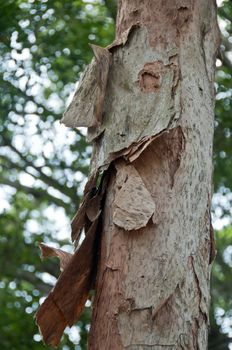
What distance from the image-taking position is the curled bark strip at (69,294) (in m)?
1.90

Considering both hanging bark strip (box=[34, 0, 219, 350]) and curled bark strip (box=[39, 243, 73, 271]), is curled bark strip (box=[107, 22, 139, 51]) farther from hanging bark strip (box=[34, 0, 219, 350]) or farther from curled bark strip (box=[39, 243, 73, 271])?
curled bark strip (box=[39, 243, 73, 271])

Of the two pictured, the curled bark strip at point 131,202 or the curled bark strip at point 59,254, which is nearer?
the curled bark strip at point 131,202

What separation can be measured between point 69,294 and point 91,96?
0.58 metres

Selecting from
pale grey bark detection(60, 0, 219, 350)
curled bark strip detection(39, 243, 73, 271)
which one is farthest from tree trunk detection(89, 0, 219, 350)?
curled bark strip detection(39, 243, 73, 271)

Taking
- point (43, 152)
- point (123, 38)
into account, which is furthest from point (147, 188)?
point (43, 152)

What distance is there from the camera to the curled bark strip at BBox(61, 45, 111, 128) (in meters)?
2.06

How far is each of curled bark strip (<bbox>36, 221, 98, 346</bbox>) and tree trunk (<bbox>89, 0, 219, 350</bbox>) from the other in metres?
0.05

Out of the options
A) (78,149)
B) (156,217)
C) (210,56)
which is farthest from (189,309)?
(78,149)

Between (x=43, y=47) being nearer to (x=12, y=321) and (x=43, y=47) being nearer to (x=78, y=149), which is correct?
(x=78, y=149)

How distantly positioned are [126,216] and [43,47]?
312 centimetres

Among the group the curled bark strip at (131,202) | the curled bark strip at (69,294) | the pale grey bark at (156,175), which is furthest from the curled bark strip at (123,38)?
the curled bark strip at (69,294)

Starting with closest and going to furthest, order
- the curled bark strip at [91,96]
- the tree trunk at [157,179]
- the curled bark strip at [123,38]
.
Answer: the tree trunk at [157,179]
the curled bark strip at [91,96]
the curled bark strip at [123,38]

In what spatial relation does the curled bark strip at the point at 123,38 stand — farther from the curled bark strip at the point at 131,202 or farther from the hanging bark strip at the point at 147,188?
the curled bark strip at the point at 131,202

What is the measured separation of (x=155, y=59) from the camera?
2096mm
